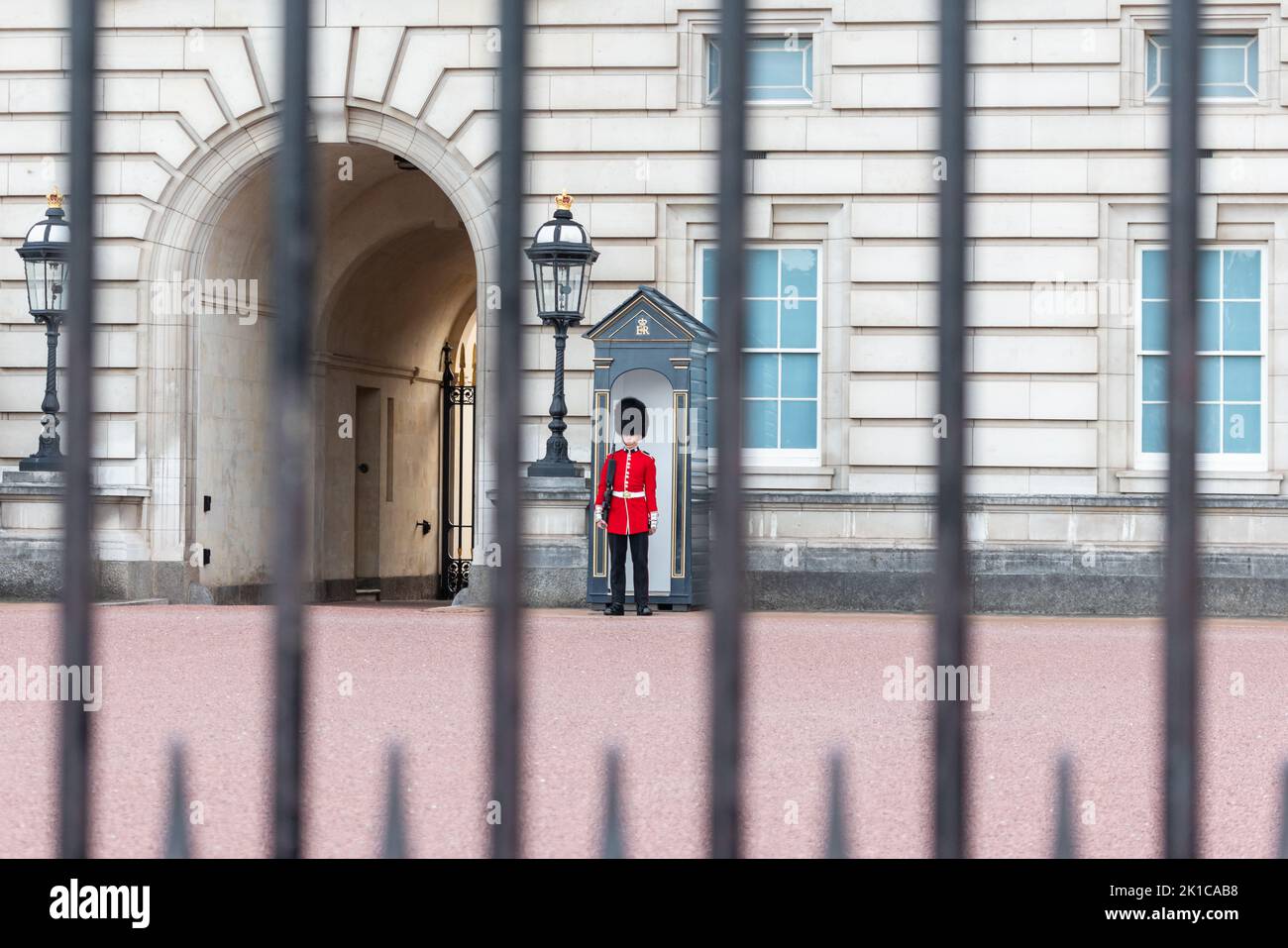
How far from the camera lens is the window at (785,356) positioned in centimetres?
1543

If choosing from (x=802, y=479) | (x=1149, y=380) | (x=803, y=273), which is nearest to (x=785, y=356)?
(x=803, y=273)

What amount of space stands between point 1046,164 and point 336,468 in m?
8.21

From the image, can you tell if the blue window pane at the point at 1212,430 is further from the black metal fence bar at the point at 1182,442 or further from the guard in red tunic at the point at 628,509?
the black metal fence bar at the point at 1182,442

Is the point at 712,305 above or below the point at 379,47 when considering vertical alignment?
below

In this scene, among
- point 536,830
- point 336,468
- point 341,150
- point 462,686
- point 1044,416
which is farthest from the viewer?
point 336,468

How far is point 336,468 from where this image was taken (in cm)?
1906

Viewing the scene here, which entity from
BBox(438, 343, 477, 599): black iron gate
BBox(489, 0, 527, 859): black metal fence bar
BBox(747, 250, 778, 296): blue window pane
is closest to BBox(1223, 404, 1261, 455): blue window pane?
BBox(747, 250, 778, 296): blue window pane

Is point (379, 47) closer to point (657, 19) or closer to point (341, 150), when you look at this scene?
point (341, 150)

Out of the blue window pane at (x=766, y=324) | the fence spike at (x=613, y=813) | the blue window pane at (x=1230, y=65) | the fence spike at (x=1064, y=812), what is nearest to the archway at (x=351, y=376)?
the blue window pane at (x=766, y=324)

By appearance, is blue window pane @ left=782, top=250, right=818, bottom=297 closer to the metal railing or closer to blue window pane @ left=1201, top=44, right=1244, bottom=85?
blue window pane @ left=1201, top=44, right=1244, bottom=85

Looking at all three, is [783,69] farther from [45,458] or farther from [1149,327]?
[45,458]

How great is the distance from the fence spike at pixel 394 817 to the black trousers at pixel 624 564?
11627mm

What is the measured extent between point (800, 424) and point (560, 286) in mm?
2494
